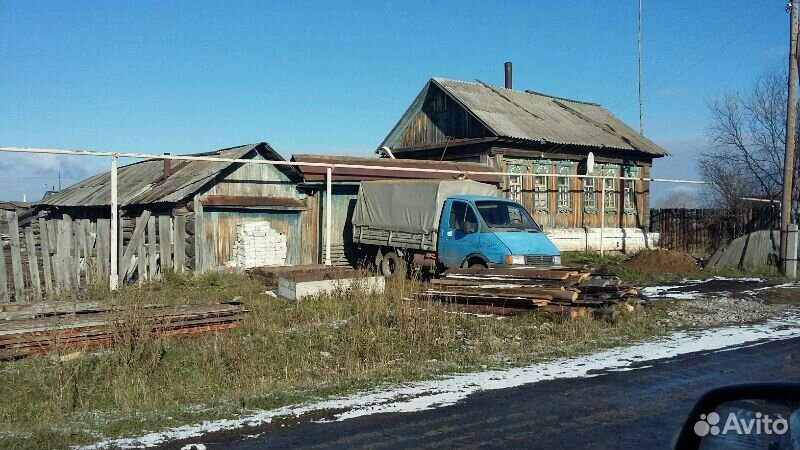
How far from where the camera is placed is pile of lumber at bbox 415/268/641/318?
12.0m

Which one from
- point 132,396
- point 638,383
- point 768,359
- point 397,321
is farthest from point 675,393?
point 132,396

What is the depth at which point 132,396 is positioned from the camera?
292 inches

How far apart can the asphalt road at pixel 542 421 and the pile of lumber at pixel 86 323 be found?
3686 mm

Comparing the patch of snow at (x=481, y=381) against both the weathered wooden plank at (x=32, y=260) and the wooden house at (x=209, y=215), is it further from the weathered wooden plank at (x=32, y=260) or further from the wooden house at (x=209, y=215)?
the wooden house at (x=209, y=215)

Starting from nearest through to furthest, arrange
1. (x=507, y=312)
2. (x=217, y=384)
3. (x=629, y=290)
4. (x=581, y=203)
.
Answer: (x=217, y=384) → (x=507, y=312) → (x=629, y=290) → (x=581, y=203)

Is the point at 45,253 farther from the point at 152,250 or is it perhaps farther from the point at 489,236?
the point at 489,236

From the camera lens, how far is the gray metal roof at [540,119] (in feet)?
86.3

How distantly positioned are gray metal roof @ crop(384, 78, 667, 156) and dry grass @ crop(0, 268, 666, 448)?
1419cm

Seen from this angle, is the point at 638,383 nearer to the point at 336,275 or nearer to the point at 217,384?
the point at 217,384

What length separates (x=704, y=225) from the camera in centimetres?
2988

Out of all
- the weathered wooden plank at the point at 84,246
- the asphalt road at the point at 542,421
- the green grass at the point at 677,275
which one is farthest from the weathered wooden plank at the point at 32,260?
the green grass at the point at 677,275

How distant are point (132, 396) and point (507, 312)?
6.69m

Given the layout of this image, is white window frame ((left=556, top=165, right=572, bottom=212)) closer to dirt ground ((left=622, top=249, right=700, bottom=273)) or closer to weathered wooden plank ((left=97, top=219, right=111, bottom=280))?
dirt ground ((left=622, top=249, right=700, bottom=273))

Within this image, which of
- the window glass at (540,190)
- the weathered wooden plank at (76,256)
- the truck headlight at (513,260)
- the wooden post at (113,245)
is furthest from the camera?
the window glass at (540,190)
